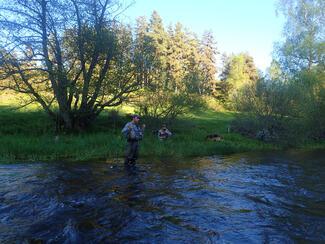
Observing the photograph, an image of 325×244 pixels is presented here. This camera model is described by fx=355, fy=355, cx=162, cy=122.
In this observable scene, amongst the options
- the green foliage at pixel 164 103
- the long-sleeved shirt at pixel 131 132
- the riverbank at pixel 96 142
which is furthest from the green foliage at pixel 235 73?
the long-sleeved shirt at pixel 131 132

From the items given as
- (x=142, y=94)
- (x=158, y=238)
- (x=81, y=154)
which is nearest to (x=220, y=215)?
(x=158, y=238)

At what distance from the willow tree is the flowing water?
322 inches

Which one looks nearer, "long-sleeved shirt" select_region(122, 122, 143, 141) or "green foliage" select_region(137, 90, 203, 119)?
"long-sleeved shirt" select_region(122, 122, 143, 141)

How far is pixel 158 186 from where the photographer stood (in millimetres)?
12234

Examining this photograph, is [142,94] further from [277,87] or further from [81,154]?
[277,87]

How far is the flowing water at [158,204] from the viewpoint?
754 centimetres

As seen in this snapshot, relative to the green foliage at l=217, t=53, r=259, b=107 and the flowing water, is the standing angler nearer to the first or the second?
the flowing water

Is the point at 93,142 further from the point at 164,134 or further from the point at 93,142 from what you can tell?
the point at 164,134

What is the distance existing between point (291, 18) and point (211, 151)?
23820 mm

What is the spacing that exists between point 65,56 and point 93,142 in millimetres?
6304

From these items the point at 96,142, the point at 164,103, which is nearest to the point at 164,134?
the point at 164,103

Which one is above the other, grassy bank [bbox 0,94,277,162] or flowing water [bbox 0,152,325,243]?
grassy bank [bbox 0,94,277,162]

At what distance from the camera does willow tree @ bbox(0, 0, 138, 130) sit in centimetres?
2184

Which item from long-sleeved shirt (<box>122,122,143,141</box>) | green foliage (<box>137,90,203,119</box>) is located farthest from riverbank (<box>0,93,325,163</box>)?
long-sleeved shirt (<box>122,122,143,141</box>)
